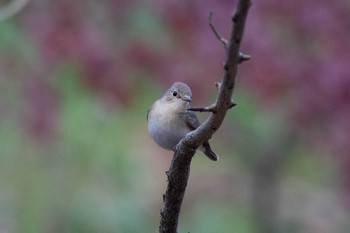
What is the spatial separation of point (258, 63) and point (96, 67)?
3.49 ft

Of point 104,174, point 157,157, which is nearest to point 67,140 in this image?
point 104,174

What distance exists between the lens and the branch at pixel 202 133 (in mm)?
1544

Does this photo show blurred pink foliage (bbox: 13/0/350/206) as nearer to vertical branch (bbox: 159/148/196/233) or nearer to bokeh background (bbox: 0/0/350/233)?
bokeh background (bbox: 0/0/350/233)

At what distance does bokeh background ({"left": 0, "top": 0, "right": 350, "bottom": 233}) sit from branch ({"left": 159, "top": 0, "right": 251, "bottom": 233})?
2.47 metres

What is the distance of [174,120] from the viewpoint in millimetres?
2756

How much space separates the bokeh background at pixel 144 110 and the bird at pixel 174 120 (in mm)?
1843

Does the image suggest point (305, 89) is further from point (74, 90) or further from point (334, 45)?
point (74, 90)

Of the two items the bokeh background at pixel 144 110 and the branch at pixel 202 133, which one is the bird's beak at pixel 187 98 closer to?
the branch at pixel 202 133

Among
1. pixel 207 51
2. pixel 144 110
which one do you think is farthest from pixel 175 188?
pixel 144 110

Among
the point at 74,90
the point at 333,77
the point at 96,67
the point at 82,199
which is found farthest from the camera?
the point at 82,199

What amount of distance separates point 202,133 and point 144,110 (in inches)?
200

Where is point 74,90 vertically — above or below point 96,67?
above

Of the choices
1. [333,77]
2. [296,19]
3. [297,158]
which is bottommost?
[333,77]

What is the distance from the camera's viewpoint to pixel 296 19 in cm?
485
